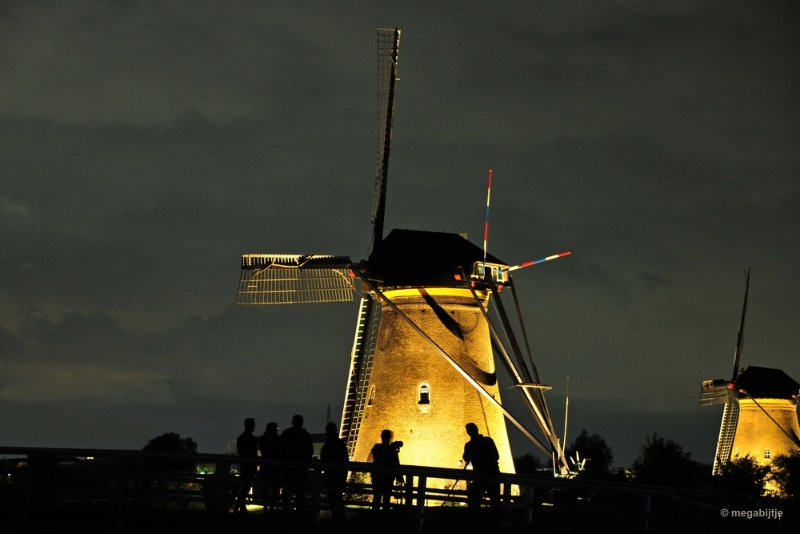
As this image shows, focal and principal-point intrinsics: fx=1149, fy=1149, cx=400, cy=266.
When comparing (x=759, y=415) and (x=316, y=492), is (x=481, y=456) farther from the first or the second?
(x=759, y=415)

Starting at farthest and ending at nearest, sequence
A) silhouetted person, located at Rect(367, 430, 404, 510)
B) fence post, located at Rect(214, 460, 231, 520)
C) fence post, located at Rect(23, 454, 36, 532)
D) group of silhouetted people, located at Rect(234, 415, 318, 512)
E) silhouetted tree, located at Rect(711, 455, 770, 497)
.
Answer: silhouetted tree, located at Rect(711, 455, 770, 497) → group of silhouetted people, located at Rect(234, 415, 318, 512) → silhouetted person, located at Rect(367, 430, 404, 510) → fence post, located at Rect(23, 454, 36, 532) → fence post, located at Rect(214, 460, 231, 520)

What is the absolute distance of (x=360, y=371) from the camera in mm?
35656

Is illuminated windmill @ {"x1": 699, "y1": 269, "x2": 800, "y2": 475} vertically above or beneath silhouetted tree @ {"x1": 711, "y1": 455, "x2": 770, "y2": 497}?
above

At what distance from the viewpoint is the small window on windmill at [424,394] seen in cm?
3391

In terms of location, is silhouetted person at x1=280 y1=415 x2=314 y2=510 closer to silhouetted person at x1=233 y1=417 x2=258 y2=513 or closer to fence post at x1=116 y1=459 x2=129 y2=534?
silhouetted person at x1=233 y1=417 x2=258 y2=513

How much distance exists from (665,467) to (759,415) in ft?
25.3

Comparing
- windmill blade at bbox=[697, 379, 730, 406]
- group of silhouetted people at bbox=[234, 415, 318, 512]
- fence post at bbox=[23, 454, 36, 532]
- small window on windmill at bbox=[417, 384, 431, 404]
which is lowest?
fence post at bbox=[23, 454, 36, 532]

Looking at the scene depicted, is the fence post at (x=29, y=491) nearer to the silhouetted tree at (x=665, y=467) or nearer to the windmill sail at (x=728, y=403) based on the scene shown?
the silhouetted tree at (x=665, y=467)

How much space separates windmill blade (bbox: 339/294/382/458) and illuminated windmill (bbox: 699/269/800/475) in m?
32.3

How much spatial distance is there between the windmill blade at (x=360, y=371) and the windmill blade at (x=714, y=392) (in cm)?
3393

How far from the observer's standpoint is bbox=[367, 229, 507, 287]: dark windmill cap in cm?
3425

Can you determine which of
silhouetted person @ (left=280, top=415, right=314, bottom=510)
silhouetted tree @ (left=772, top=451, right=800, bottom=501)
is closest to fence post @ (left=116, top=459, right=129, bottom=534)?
silhouetted person @ (left=280, top=415, right=314, bottom=510)

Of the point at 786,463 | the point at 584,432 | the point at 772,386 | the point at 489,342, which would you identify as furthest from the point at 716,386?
the point at 584,432

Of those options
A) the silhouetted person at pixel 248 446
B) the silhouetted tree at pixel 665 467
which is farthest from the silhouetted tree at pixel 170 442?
the silhouetted person at pixel 248 446
